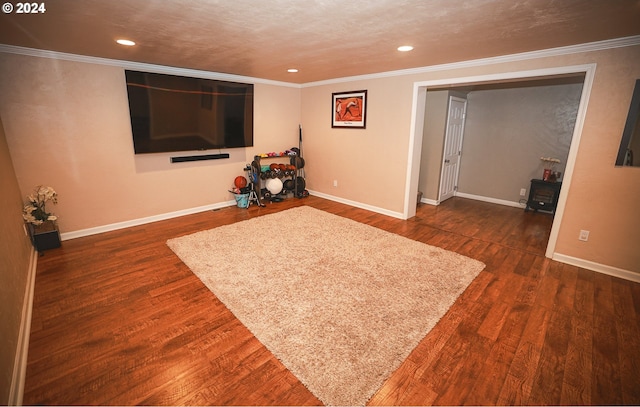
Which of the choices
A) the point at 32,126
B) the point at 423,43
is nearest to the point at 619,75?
the point at 423,43

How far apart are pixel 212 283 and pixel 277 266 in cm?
69

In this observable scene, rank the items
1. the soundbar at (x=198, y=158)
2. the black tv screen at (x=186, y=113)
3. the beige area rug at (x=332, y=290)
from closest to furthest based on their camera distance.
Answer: the beige area rug at (x=332, y=290)
the black tv screen at (x=186, y=113)
the soundbar at (x=198, y=158)

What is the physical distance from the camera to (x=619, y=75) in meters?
2.73

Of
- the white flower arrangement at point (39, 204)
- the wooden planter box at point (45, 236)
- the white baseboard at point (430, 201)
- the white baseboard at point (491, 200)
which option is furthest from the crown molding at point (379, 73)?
the white baseboard at point (491, 200)

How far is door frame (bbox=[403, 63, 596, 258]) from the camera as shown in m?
2.95

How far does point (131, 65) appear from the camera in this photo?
151 inches

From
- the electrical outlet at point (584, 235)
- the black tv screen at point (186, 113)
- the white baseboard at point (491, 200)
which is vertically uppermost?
the black tv screen at point (186, 113)

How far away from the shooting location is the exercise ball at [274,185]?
5.45 metres

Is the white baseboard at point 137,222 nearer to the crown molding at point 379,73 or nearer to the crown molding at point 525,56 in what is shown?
the crown molding at point 379,73

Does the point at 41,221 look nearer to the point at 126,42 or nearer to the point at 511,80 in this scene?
the point at 126,42

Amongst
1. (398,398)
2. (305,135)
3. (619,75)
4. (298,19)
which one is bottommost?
(398,398)

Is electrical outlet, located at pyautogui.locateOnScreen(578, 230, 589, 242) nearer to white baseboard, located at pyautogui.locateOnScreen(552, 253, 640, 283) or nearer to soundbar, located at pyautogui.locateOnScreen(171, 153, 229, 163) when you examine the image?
white baseboard, located at pyautogui.locateOnScreen(552, 253, 640, 283)

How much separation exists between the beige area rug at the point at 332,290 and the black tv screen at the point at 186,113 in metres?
1.60

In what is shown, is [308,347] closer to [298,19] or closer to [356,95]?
[298,19]
